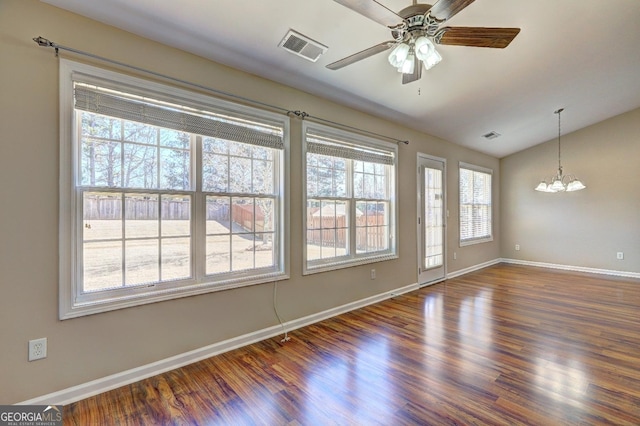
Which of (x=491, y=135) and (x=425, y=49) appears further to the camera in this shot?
(x=491, y=135)

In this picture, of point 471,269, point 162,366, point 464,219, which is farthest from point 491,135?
point 162,366

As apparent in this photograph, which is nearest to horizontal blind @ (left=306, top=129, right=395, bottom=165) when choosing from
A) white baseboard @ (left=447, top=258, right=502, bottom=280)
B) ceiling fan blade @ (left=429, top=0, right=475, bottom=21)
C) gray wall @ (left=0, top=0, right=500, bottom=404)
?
gray wall @ (left=0, top=0, right=500, bottom=404)

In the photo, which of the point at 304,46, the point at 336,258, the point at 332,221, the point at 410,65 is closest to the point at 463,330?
the point at 336,258

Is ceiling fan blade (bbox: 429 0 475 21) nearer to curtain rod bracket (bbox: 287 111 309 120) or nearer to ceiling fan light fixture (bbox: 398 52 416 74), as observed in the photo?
ceiling fan light fixture (bbox: 398 52 416 74)

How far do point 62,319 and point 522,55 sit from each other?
4717 mm

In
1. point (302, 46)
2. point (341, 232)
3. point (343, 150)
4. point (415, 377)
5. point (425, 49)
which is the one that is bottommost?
point (415, 377)

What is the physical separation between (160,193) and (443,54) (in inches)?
117

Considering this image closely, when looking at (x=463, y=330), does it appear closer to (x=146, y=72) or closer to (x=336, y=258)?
(x=336, y=258)

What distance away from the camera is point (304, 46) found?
2.52 meters

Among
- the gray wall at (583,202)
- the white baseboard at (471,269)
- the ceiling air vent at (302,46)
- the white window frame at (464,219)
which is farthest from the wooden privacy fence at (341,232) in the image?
the gray wall at (583,202)

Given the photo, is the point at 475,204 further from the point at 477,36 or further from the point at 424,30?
the point at 424,30

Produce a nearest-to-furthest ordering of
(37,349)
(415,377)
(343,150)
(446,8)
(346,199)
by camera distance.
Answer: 1. (446,8)
2. (37,349)
3. (415,377)
4. (343,150)
5. (346,199)

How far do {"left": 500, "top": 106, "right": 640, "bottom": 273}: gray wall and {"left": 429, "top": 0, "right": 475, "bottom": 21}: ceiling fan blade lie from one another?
473 centimetres

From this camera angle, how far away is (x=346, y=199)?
3.80 metres
